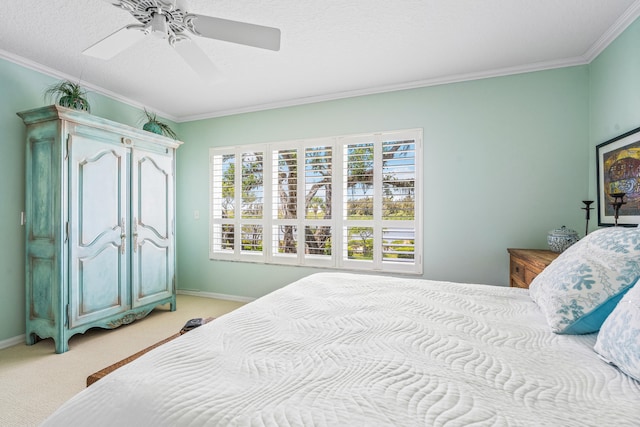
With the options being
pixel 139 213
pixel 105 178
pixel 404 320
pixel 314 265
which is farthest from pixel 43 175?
pixel 404 320

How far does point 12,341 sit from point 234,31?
10.7 ft

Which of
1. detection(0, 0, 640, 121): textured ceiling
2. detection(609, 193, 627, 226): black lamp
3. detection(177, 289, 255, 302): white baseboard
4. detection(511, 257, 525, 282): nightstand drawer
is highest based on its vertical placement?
detection(0, 0, 640, 121): textured ceiling

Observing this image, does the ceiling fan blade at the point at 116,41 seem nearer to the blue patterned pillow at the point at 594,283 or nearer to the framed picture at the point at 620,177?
the blue patterned pillow at the point at 594,283

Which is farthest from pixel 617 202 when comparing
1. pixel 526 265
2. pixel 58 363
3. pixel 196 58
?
pixel 58 363

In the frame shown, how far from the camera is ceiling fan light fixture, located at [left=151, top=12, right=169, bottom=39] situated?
1.70 m

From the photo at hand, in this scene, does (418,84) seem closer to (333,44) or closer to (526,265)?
→ (333,44)

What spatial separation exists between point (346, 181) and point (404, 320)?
7.90 feet

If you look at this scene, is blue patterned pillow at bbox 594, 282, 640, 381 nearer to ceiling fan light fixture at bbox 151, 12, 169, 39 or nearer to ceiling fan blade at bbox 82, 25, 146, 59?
ceiling fan light fixture at bbox 151, 12, 169, 39

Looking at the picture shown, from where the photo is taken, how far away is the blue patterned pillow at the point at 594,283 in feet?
3.59

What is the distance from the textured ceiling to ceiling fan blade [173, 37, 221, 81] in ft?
0.66

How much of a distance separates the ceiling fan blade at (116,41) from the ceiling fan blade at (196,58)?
209 mm

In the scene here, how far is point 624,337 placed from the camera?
34.8 inches

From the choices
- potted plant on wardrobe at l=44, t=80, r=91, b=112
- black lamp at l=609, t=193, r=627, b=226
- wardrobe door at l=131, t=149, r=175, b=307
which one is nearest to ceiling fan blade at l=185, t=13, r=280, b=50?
potted plant on wardrobe at l=44, t=80, r=91, b=112

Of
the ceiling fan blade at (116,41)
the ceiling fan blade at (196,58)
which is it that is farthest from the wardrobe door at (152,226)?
the ceiling fan blade at (196,58)
